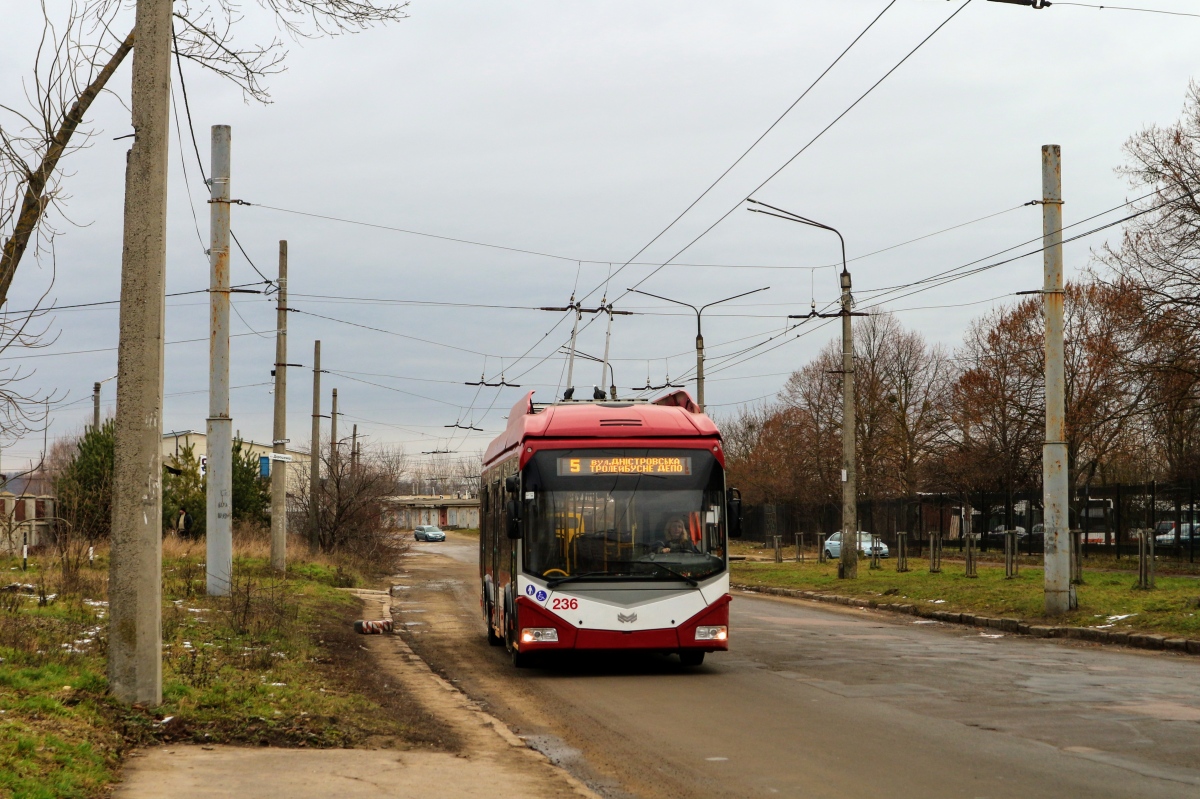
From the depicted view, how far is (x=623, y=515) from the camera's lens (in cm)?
1392

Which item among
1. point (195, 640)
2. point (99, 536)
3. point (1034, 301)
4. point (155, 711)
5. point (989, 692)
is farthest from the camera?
point (1034, 301)

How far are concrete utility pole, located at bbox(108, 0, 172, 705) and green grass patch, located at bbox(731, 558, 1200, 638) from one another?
13398mm

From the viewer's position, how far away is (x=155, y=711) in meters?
8.73

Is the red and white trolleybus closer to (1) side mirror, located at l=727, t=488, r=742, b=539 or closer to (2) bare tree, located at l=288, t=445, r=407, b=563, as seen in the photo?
(1) side mirror, located at l=727, t=488, r=742, b=539

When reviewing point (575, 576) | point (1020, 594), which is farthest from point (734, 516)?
point (1020, 594)

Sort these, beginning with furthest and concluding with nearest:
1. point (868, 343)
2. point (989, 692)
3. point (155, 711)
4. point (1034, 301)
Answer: point (868, 343)
point (1034, 301)
point (989, 692)
point (155, 711)

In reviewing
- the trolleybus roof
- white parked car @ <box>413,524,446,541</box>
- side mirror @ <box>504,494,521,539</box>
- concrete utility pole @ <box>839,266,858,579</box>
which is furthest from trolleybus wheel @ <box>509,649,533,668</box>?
white parked car @ <box>413,524,446,541</box>

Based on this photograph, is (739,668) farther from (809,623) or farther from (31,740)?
(31,740)

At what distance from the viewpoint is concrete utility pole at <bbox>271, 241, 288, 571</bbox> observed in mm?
25109

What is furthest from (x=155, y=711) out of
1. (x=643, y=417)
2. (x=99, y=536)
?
(x=99, y=536)

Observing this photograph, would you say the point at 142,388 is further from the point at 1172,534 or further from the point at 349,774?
the point at 1172,534

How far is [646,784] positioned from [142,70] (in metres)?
6.27

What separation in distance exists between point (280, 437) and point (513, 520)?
13.8 meters

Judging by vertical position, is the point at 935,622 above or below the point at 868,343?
below
